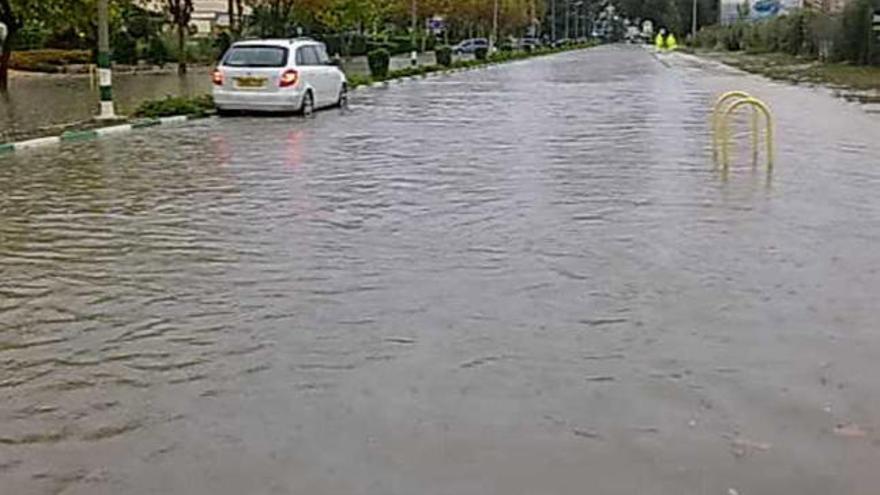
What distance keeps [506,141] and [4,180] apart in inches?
329

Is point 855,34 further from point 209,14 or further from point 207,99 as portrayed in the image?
point 209,14

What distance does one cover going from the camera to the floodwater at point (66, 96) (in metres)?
24.3

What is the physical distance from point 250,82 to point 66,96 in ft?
36.3

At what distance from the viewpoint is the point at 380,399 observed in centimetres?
652

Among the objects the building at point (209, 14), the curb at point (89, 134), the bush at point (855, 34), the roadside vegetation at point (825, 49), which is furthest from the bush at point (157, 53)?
the curb at point (89, 134)

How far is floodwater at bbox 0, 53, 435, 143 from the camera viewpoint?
24.3 meters

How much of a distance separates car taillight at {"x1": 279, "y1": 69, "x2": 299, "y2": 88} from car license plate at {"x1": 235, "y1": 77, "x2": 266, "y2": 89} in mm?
361

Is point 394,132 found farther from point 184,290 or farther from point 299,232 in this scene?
point 184,290

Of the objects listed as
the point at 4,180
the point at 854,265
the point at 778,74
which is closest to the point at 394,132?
the point at 4,180

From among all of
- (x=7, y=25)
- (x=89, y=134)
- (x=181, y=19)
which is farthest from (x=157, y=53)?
(x=89, y=134)

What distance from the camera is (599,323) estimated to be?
8.13 m

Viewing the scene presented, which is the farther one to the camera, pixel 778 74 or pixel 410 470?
pixel 778 74

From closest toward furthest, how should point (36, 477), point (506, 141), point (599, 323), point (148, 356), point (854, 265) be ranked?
point (36, 477), point (148, 356), point (599, 323), point (854, 265), point (506, 141)

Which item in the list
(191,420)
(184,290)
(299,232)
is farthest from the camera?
(299,232)
